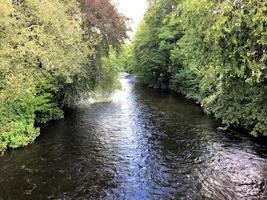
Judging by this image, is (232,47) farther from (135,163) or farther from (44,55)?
(44,55)

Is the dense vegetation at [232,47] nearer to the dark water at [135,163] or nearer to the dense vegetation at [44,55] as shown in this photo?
the dark water at [135,163]

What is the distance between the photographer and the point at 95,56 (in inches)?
1037

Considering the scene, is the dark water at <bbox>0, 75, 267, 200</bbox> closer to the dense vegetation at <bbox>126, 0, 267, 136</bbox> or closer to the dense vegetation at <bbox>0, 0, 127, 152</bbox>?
the dense vegetation at <bbox>0, 0, 127, 152</bbox>

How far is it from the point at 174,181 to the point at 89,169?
375 centimetres

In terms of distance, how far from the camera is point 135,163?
49.6 ft

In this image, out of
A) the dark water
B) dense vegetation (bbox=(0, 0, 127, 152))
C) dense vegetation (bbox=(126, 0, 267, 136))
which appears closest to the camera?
dense vegetation (bbox=(126, 0, 267, 136))

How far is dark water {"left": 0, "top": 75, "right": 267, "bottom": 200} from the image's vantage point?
40.1ft

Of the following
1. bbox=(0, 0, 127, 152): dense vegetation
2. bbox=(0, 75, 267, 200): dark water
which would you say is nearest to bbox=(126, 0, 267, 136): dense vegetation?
bbox=(0, 75, 267, 200): dark water

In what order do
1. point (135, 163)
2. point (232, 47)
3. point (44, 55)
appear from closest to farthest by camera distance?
point (232, 47)
point (135, 163)
point (44, 55)

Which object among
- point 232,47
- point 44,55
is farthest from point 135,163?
point 44,55

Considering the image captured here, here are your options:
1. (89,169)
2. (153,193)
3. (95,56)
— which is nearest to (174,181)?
(153,193)

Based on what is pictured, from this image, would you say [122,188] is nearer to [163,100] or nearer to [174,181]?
[174,181]

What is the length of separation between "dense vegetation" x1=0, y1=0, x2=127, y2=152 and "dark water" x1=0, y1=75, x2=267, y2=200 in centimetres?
151

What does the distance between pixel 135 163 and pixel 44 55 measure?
7.47m
